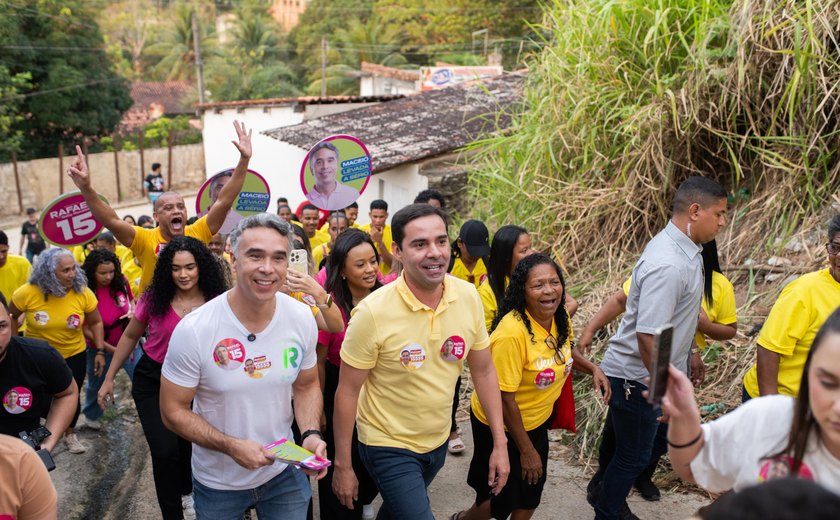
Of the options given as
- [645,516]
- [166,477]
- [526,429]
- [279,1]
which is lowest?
[645,516]

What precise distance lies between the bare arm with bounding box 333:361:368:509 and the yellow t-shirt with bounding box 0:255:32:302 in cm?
450

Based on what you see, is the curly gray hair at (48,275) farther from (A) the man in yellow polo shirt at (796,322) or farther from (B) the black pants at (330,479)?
(A) the man in yellow polo shirt at (796,322)

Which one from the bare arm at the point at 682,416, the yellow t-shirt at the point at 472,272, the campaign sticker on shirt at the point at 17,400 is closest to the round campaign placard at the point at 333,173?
the yellow t-shirt at the point at 472,272

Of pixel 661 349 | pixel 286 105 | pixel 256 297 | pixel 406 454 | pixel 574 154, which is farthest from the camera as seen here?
pixel 286 105

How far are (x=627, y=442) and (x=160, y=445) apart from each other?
2.59 m

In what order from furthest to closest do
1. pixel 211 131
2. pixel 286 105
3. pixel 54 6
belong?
1. pixel 211 131
2. pixel 54 6
3. pixel 286 105

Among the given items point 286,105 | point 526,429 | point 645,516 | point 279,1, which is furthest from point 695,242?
point 279,1

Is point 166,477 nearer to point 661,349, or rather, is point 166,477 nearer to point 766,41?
point 661,349

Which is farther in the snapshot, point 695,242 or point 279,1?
point 279,1

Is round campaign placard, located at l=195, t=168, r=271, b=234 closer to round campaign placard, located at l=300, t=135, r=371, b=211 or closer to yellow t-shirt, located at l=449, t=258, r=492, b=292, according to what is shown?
round campaign placard, located at l=300, t=135, r=371, b=211

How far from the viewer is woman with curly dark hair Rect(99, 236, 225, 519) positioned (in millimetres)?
4270

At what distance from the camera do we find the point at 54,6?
2395cm

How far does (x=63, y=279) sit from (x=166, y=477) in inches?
92.4

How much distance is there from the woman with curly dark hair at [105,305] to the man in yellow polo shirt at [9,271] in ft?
1.98
